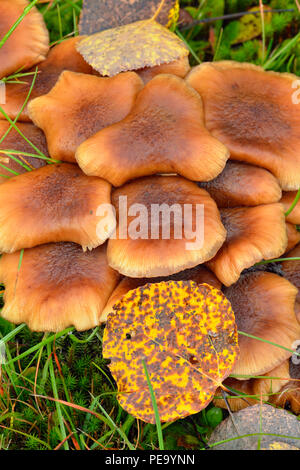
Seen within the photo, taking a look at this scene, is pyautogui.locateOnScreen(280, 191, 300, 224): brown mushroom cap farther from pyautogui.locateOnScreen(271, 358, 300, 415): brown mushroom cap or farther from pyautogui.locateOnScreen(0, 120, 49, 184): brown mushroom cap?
pyautogui.locateOnScreen(0, 120, 49, 184): brown mushroom cap

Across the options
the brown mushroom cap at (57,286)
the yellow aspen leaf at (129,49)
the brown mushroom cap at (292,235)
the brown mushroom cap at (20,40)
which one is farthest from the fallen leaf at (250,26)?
the brown mushroom cap at (57,286)

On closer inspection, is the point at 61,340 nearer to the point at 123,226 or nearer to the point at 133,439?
the point at 133,439

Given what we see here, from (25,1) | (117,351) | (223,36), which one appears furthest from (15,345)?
(223,36)

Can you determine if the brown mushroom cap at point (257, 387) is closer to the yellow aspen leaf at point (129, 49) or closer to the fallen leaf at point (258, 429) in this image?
the fallen leaf at point (258, 429)

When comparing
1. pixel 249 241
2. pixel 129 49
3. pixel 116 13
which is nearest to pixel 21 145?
pixel 129 49

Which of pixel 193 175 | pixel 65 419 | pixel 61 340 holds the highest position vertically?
pixel 193 175

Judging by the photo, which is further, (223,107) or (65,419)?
(223,107)

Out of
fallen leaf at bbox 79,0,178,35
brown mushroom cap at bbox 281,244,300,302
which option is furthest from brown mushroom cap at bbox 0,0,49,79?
brown mushroom cap at bbox 281,244,300,302
